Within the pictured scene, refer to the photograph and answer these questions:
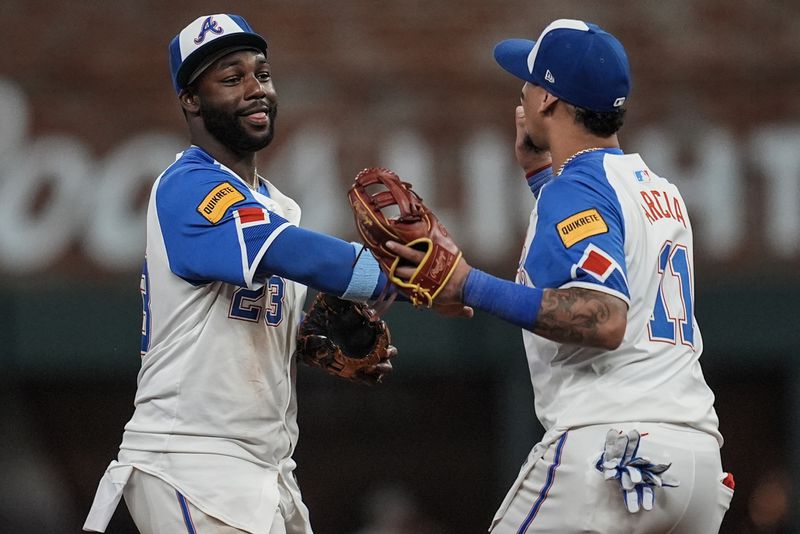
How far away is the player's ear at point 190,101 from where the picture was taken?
4312 mm

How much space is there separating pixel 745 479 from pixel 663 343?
239 inches

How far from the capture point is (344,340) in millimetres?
4480

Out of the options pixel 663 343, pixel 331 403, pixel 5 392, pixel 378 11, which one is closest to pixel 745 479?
pixel 331 403

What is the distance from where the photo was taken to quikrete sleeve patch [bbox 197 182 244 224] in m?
3.96

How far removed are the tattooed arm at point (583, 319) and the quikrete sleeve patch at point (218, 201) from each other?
3.42 feet

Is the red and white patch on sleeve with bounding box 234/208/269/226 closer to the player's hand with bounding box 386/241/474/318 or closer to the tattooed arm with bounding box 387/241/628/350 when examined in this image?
the player's hand with bounding box 386/241/474/318

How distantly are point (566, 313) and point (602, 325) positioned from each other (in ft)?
0.34

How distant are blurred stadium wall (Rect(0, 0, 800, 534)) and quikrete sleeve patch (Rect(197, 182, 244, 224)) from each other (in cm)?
493

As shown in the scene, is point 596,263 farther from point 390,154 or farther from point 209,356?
point 390,154

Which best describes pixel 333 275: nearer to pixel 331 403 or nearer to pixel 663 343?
pixel 663 343

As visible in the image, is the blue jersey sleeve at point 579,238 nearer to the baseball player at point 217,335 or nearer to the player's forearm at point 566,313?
the player's forearm at point 566,313

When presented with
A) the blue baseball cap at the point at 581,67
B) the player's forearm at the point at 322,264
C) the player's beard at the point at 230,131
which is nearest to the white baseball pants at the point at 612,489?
the player's forearm at the point at 322,264

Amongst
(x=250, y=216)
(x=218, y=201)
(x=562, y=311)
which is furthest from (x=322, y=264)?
(x=562, y=311)

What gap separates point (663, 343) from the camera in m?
3.80
